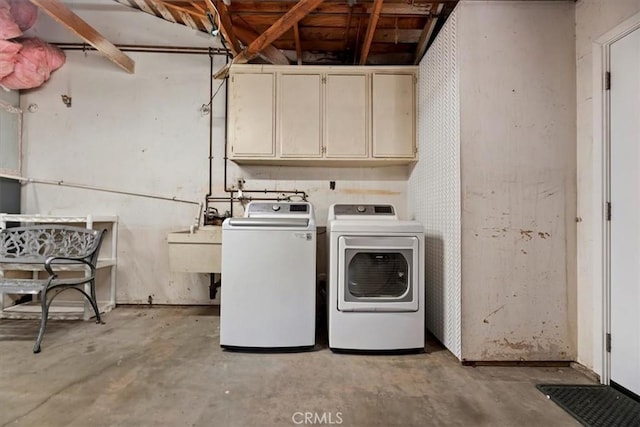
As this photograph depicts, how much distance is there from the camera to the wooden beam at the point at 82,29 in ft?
7.95

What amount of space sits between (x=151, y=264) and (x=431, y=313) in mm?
2937

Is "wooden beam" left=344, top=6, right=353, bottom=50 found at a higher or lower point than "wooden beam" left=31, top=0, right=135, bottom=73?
higher

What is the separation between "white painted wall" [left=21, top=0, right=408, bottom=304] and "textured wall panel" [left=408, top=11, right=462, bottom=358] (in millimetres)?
676

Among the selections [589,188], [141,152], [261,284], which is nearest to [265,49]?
[141,152]

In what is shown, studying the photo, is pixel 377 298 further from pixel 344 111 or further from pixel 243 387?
pixel 344 111

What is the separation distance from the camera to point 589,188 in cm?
196

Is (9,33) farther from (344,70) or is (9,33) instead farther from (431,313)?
(431,313)

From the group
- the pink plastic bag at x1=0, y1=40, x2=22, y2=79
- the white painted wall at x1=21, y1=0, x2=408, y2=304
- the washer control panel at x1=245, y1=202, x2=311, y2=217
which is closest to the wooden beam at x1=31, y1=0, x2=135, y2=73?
the white painted wall at x1=21, y1=0, x2=408, y2=304

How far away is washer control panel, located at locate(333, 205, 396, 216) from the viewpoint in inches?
108

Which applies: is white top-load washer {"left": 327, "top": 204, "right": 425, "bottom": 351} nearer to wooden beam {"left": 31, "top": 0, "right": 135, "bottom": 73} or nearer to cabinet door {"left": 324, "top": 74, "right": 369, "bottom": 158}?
cabinet door {"left": 324, "top": 74, "right": 369, "bottom": 158}

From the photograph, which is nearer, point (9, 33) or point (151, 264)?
point (9, 33)

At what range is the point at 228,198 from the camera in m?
3.29

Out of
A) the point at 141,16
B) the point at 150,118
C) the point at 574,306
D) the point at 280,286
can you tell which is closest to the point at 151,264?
the point at 150,118

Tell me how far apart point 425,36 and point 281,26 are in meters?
1.36
